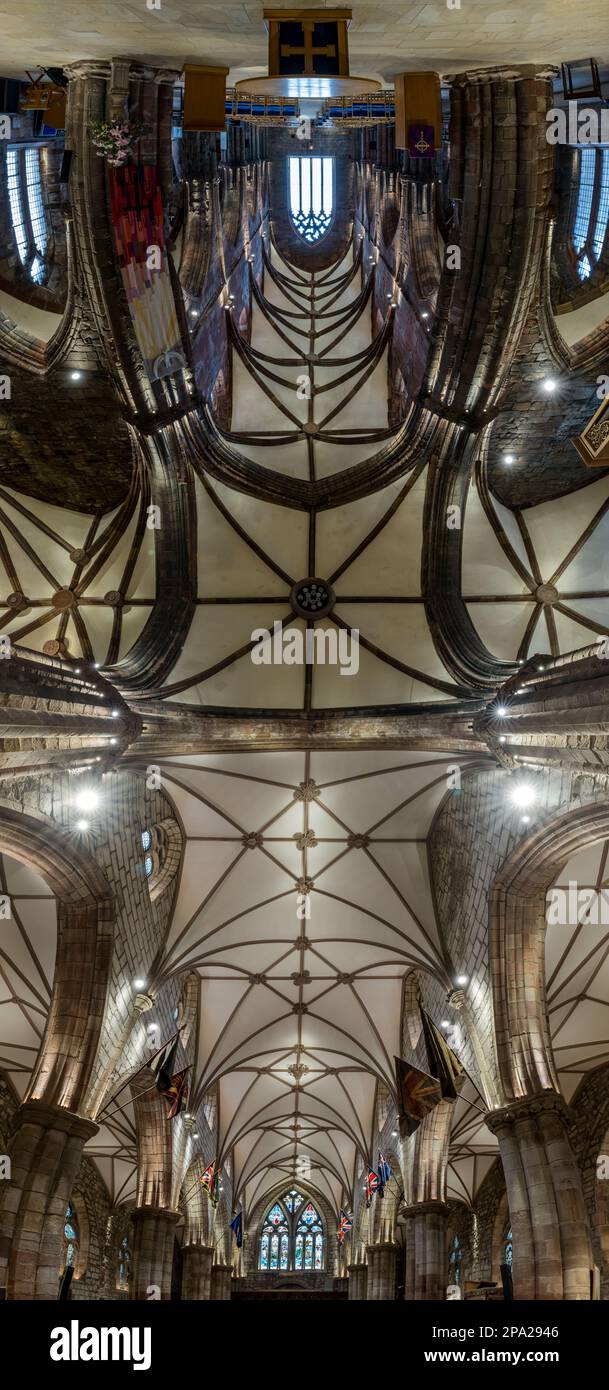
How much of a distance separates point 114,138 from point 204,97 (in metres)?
3.22

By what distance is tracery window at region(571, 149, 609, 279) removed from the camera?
1236 centimetres

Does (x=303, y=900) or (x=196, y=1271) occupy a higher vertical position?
(x=303, y=900)

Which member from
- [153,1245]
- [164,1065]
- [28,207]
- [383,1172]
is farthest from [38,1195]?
Answer: [383,1172]

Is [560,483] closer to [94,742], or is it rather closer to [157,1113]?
[94,742]

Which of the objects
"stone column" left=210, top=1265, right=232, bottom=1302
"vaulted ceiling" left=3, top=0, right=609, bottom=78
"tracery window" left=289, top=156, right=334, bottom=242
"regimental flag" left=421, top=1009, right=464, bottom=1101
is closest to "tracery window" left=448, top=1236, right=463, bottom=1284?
"stone column" left=210, top=1265, right=232, bottom=1302

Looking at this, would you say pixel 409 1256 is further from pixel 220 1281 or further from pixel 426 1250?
pixel 220 1281

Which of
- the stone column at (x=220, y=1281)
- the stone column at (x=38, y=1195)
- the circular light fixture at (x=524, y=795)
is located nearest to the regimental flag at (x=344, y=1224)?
the stone column at (x=220, y=1281)

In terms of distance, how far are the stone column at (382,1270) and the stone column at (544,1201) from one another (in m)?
16.0

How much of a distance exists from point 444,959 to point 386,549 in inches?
329

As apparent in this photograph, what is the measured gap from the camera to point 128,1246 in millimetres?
27625

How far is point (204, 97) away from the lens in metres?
Answer: 7.92

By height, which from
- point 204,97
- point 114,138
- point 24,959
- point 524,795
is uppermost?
point 114,138
